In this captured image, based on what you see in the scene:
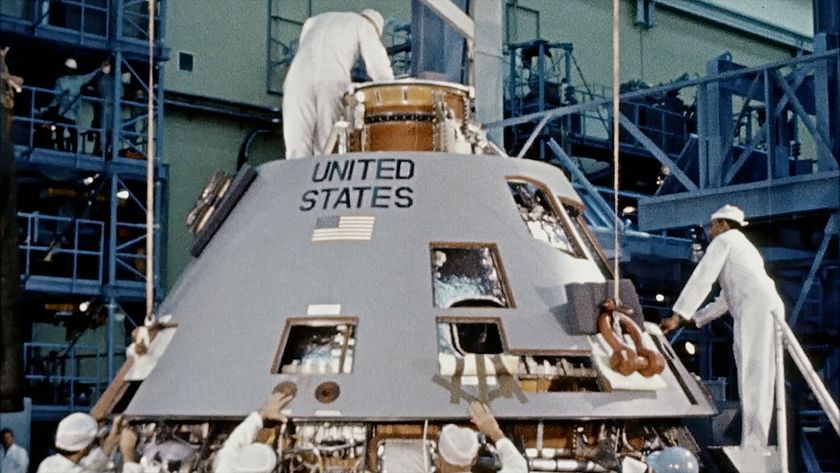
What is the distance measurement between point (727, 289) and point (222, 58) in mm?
12696

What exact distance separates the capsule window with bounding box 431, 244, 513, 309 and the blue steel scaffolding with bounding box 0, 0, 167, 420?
9.45m

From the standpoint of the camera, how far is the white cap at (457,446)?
4.69m

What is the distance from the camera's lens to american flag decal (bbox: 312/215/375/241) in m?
5.73

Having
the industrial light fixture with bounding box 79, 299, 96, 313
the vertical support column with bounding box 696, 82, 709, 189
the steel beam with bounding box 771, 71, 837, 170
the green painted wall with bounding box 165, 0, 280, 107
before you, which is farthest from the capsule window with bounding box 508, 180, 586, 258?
the green painted wall with bounding box 165, 0, 280, 107

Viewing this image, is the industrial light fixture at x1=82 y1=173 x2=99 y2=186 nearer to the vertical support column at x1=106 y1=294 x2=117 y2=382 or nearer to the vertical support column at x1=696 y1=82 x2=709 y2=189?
the vertical support column at x1=106 y1=294 x2=117 y2=382

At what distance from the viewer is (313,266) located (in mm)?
5633

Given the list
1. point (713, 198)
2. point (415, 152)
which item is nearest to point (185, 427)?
point (415, 152)

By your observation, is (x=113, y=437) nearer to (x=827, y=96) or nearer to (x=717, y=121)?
(x=827, y=96)

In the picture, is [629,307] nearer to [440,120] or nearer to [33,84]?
[440,120]

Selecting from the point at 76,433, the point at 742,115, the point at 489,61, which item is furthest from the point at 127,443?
the point at 742,115

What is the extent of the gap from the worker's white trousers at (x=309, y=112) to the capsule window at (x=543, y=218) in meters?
1.17

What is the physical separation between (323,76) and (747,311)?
256cm

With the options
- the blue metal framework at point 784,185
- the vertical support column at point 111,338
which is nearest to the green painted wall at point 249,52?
the vertical support column at point 111,338

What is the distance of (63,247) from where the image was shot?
1602cm
